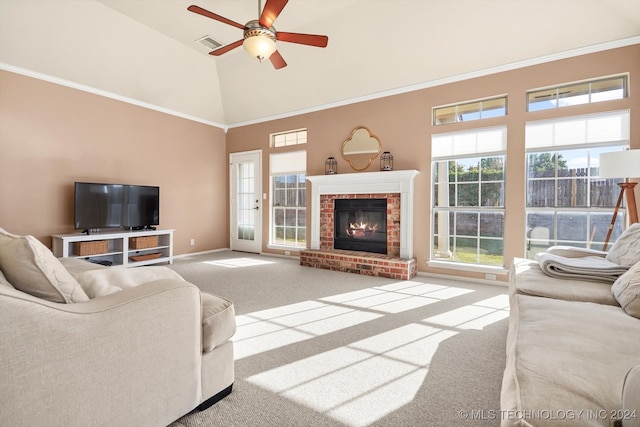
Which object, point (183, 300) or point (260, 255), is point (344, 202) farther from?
point (183, 300)

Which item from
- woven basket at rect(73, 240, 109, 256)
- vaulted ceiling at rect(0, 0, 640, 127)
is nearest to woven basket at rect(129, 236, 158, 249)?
woven basket at rect(73, 240, 109, 256)

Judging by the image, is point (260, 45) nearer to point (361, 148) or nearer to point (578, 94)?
point (361, 148)

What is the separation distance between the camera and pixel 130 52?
14.8 ft

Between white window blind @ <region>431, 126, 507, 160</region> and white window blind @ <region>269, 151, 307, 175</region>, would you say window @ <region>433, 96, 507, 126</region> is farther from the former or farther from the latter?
white window blind @ <region>269, 151, 307, 175</region>

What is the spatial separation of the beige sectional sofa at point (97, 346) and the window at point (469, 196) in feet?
12.4

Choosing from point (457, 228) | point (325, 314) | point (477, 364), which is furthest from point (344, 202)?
point (477, 364)

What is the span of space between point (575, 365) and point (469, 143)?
152 inches

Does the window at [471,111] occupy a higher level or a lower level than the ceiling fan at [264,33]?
lower

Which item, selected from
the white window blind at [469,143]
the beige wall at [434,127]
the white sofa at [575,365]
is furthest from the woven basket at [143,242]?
the white sofa at [575,365]

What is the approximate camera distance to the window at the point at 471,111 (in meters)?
4.05

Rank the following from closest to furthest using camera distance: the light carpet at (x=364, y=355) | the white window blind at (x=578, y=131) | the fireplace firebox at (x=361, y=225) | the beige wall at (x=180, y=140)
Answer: the light carpet at (x=364, y=355) < the white window blind at (x=578, y=131) < the beige wall at (x=180, y=140) < the fireplace firebox at (x=361, y=225)

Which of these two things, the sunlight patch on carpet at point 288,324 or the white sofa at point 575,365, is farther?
the sunlight patch on carpet at point 288,324

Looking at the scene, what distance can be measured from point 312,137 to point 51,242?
172 inches

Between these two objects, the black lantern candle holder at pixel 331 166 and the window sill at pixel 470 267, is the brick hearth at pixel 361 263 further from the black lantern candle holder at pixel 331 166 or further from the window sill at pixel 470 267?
the black lantern candle holder at pixel 331 166
